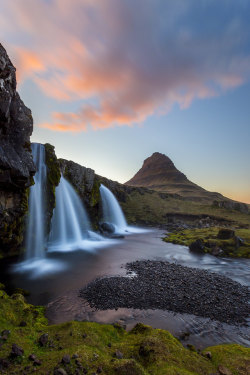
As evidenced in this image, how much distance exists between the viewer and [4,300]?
1053 cm

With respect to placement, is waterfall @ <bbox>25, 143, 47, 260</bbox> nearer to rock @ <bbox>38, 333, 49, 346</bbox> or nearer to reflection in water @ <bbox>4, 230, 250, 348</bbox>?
reflection in water @ <bbox>4, 230, 250, 348</bbox>

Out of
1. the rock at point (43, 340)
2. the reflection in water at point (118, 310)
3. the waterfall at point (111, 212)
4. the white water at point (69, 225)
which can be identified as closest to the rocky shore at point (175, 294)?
the reflection in water at point (118, 310)

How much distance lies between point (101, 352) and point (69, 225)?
34.1 m

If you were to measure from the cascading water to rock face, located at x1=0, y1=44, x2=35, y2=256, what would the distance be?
13035mm

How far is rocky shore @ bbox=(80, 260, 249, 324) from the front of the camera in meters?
13.5

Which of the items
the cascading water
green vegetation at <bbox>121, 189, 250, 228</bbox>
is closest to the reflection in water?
the cascading water

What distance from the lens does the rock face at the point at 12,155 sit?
16309 mm

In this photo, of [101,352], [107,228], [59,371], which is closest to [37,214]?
[101,352]

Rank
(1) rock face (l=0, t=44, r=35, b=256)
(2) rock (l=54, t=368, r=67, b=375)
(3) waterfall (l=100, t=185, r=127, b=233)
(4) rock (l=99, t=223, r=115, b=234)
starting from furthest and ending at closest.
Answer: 1. (3) waterfall (l=100, t=185, r=127, b=233)
2. (4) rock (l=99, t=223, r=115, b=234)
3. (1) rock face (l=0, t=44, r=35, b=256)
4. (2) rock (l=54, t=368, r=67, b=375)

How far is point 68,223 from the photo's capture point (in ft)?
130

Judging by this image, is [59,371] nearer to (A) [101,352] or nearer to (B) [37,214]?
(A) [101,352]

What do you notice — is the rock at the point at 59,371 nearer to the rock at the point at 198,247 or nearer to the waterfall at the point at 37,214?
the waterfall at the point at 37,214

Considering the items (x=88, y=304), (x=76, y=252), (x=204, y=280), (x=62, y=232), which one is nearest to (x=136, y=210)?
(x=62, y=232)

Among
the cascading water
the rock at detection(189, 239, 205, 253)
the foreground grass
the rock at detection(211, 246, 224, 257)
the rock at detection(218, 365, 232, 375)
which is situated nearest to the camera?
the foreground grass
